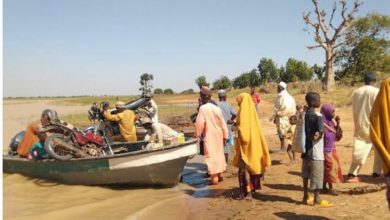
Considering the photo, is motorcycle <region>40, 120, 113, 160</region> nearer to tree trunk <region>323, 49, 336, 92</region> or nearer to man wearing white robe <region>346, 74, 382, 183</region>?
man wearing white robe <region>346, 74, 382, 183</region>

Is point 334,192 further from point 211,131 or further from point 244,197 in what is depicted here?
point 211,131

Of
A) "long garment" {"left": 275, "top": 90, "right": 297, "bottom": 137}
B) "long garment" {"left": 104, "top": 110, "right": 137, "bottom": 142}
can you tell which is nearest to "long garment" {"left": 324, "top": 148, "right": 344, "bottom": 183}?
"long garment" {"left": 275, "top": 90, "right": 297, "bottom": 137}

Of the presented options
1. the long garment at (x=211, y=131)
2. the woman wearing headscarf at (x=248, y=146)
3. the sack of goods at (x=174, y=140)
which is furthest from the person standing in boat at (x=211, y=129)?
the woman wearing headscarf at (x=248, y=146)

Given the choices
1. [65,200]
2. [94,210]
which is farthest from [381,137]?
[65,200]

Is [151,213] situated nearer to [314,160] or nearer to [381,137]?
[314,160]

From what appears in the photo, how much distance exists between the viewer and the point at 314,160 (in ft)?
15.0

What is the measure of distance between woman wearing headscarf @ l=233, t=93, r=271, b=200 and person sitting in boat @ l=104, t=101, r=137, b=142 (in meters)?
3.20

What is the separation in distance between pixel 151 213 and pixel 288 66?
1805 inches

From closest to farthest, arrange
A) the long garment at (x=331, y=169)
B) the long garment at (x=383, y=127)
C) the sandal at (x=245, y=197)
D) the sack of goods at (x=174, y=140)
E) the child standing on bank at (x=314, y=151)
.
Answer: the long garment at (x=383, y=127), the child standing on bank at (x=314, y=151), the long garment at (x=331, y=169), the sandal at (x=245, y=197), the sack of goods at (x=174, y=140)

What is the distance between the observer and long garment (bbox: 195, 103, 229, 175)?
246 inches

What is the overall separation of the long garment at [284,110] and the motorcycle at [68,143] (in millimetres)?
3896

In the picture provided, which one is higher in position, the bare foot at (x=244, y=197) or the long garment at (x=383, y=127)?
the long garment at (x=383, y=127)

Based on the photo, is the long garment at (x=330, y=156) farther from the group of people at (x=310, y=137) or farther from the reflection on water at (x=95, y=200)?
the reflection on water at (x=95, y=200)

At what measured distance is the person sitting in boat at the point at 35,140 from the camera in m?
7.44
